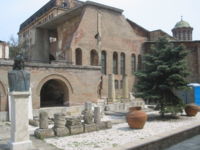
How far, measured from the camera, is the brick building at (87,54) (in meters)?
18.5

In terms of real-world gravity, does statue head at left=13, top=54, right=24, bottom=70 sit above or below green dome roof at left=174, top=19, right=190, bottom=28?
below

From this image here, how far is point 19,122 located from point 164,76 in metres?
9.37

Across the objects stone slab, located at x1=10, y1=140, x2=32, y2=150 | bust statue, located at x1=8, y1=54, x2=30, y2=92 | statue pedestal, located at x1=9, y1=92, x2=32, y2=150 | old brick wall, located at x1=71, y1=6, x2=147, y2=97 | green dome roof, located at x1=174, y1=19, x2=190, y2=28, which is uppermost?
green dome roof, located at x1=174, y1=19, x2=190, y2=28

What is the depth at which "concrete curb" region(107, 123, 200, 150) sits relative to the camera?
7.06 m

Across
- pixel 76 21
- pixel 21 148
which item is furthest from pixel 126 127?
pixel 76 21

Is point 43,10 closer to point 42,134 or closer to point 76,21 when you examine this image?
point 76,21

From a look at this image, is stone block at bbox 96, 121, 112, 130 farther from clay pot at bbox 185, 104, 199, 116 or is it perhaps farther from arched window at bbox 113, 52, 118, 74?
arched window at bbox 113, 52, 118, 74

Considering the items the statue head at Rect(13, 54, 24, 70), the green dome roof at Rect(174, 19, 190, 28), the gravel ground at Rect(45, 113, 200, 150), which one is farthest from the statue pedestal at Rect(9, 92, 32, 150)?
the green dome roof at Rect(174, 19, 190, 28)

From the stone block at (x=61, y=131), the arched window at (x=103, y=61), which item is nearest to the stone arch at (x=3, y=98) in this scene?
the stone block at (x=61, y=131)

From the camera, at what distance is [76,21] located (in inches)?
1068

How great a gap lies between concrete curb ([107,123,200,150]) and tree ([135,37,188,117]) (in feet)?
11.6

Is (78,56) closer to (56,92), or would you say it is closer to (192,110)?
(56,92)

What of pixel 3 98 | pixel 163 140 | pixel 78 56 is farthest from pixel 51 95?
pixel 163 140

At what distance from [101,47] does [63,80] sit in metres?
8.95
